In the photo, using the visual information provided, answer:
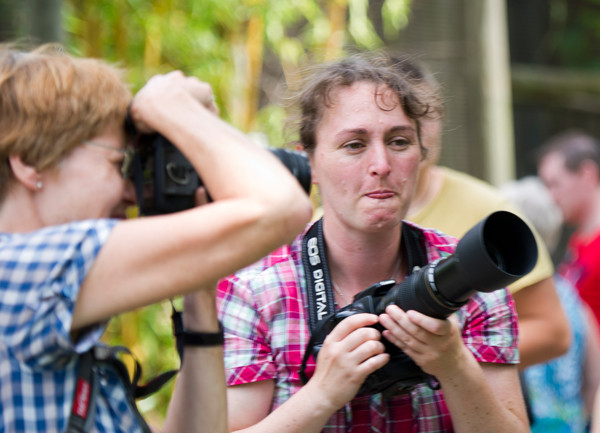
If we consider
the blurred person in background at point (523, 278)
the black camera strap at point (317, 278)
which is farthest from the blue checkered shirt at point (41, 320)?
the blurred person in background at point (523, 278)

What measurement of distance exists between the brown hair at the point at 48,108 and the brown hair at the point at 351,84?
549 millimetres

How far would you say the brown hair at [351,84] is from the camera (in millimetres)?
1832

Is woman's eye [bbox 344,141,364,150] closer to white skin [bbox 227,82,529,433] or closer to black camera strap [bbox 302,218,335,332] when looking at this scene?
white skin [bbox 227,82,529,433]

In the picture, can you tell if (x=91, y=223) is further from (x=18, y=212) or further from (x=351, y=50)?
(x=351, y=50)

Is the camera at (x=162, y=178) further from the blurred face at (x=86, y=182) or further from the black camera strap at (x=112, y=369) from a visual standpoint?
the black camera strap at (x=112, y=369)

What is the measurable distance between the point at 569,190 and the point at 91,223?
Result: 127 inches

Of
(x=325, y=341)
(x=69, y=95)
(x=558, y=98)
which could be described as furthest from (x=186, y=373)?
(x=558, y=98)

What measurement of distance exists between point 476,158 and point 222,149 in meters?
4.27

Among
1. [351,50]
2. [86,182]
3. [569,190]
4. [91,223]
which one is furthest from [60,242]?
[569,190]

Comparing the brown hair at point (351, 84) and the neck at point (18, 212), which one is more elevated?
the brown hair at point (351, 84)

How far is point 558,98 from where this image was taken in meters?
5.92

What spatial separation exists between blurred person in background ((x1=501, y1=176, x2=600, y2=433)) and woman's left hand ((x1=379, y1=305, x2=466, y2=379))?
6.09 feet

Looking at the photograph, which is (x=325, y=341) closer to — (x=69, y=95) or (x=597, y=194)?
(x=69, y=95)

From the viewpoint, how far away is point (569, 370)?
11.1 feet
